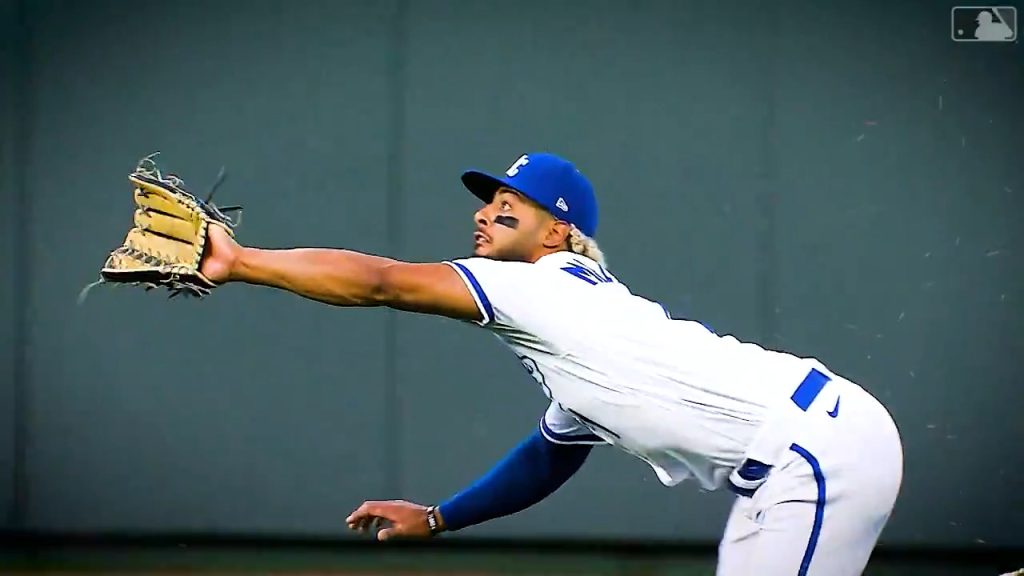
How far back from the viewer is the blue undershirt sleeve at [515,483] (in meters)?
3.69

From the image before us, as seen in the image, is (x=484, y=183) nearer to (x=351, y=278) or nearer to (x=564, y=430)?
(x=564, y=430)

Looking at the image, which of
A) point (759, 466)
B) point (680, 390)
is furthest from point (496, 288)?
point (759, 466)

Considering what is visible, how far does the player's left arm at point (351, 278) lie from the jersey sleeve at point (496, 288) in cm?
2

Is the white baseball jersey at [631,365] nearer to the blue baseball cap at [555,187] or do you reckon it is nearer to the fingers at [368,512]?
the blue baseball cap at [555,187]

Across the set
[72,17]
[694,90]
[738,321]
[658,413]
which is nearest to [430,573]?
[738,321]

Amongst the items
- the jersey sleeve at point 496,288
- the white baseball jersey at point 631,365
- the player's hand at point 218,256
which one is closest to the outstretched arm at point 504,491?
the white baseball jersey at point 631,365

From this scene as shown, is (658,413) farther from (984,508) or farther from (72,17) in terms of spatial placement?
(72,17)

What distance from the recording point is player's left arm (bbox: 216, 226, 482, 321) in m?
2.88

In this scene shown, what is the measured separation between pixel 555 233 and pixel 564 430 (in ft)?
1.72

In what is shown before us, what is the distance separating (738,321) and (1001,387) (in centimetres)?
114

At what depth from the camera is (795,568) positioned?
2963mm

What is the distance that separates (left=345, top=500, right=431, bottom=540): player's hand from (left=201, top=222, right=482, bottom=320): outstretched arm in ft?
2.77

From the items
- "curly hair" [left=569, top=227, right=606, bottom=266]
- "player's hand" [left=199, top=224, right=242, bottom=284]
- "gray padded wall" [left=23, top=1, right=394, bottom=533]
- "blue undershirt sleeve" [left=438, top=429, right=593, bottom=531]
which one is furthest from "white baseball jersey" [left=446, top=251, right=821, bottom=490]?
"gray padded wall" [left=23, top=1, right=394, bottom=533]

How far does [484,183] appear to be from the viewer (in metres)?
3.56
